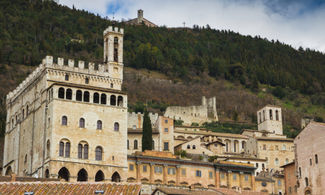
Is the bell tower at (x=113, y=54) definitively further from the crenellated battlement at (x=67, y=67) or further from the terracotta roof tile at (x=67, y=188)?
the terracotta roof tile at (x=67, y=188)

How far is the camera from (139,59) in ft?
577

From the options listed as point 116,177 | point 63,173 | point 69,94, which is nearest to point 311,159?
point 116,177

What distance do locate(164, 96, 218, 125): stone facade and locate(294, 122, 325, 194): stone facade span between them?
56.5m

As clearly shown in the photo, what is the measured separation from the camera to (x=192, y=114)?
13538cm

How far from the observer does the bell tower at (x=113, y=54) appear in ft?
254

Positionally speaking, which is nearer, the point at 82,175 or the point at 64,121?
the point at 82,175

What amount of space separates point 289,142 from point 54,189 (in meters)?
78.6

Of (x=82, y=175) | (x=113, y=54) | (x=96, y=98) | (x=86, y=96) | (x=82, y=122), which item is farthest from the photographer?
(x=113, y=54)

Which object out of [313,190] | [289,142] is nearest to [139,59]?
[289,142]

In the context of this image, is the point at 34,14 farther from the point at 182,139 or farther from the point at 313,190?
the point at 313,190

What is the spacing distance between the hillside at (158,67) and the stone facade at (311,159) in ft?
200

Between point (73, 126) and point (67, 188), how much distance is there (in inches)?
1303

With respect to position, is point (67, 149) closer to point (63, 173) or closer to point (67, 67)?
point (63, 173)

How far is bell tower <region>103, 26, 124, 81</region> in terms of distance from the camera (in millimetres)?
77312
